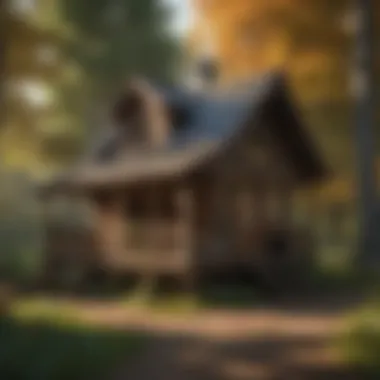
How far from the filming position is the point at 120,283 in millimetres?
1157

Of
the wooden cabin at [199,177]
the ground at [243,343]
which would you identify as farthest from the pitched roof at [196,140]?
the ground at [243,343]

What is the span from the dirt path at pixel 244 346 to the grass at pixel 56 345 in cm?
3

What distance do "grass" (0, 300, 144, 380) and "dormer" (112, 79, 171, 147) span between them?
269 mm

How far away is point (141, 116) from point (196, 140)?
0.28 feet

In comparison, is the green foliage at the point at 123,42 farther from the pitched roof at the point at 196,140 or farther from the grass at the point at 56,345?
the grass at the point at 56,345

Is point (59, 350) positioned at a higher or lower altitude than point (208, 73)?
lower

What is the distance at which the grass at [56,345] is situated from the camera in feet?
3.73

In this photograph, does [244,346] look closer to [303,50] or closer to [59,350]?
[59,350]

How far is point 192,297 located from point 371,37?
45cm

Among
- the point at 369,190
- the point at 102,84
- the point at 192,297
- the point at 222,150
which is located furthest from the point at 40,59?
the point at 369,190

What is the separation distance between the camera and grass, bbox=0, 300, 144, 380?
3.73 ft

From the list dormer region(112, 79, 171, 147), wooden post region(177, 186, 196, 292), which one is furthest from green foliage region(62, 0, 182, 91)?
wooden post region(177, 186, 196, 292)


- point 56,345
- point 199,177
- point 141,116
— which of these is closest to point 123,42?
point 141,116

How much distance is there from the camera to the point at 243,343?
112cm
